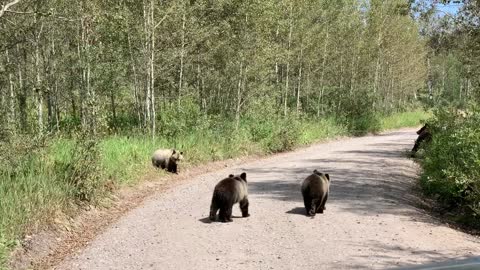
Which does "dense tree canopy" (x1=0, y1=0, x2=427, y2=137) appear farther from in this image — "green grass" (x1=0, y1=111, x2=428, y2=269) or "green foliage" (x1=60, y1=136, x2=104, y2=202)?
"green grass" (x1=0, y1=111, x2=428, y2=269)

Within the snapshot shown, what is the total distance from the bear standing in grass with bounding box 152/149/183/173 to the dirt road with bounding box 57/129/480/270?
1.56m

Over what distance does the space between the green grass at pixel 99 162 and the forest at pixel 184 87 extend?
0.11 feet

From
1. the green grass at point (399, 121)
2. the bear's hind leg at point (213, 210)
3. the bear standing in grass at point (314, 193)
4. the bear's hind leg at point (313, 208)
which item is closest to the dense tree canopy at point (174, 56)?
the green grass at point (399, 121)

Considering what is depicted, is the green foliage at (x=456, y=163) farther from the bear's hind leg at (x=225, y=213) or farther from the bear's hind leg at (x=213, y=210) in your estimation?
the bear's hind leg at (x=213, y=210)

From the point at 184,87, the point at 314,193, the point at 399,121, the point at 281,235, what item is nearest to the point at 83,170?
the point at 281,235

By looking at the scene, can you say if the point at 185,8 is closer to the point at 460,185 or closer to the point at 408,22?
the point at 460,185

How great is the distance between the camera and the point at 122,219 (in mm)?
9656

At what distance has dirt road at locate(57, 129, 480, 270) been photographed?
702 centimetres

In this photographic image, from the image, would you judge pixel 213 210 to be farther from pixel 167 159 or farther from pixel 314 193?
pixel 167 159

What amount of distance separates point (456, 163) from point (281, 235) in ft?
16.4

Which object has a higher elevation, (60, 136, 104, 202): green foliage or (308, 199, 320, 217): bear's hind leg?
(60, 136, 104, 202): green foliage

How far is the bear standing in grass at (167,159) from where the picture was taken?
14500 millimetres

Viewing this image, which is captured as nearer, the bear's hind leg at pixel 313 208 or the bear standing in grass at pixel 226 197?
the bear standing in grass at pixel 226 197

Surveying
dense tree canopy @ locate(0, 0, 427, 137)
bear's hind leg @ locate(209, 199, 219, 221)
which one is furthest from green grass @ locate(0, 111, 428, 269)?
bear's hind leg @ locate(209, 199, 219, 221)
